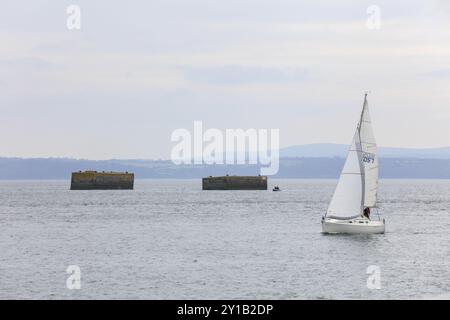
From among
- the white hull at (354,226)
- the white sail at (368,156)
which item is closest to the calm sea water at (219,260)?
the white hull at (354,226)

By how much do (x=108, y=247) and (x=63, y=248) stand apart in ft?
11.1

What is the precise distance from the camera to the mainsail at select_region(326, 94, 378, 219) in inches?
2657


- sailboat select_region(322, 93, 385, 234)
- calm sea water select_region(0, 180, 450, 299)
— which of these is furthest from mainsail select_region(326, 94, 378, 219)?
calm sea water select_region(0, 180, 450, 299)

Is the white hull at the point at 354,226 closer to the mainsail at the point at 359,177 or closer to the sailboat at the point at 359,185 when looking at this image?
the sailboat at the point at 359,185

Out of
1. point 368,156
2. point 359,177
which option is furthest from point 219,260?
point 368,156

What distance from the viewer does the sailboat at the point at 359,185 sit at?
6750 cm

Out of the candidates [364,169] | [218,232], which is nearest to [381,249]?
[364,169]

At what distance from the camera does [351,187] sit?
68.3 metres

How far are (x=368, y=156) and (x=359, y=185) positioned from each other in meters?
2.46

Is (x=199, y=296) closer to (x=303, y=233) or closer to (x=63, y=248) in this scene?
(x=63, y=248)

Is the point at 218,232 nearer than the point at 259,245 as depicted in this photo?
No

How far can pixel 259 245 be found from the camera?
66.1 m

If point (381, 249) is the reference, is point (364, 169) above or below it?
above
